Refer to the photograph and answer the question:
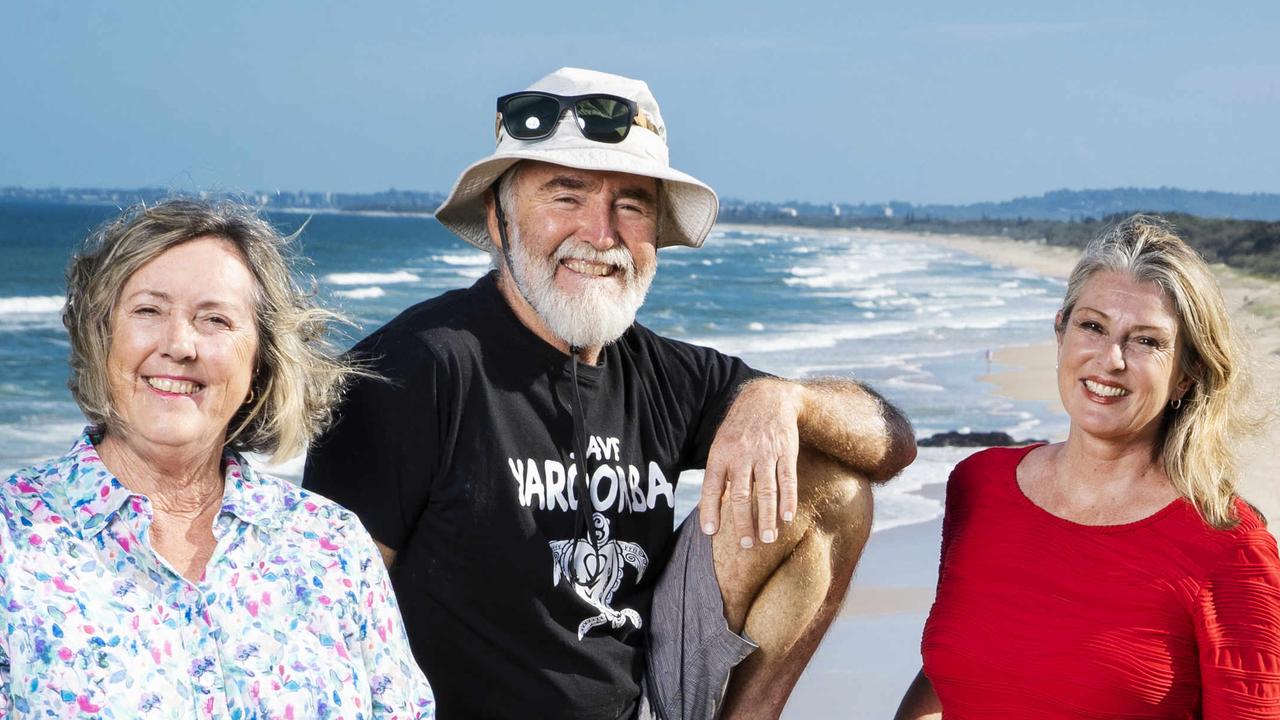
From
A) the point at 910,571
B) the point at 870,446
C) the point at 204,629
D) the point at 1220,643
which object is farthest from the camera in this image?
the point at 910,571

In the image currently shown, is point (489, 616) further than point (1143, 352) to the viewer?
Yes

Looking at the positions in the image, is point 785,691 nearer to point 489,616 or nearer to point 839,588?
point 839,588

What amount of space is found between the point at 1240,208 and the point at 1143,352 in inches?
5020

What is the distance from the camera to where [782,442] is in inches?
114

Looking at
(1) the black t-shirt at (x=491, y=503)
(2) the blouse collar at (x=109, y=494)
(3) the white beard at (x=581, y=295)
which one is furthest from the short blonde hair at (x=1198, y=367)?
(2) the blouse collar at (x=109, y=494)

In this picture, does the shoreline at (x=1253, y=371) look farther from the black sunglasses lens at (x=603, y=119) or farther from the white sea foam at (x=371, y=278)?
the white sea foam at (x=371, y=278)

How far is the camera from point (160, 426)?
87.6 inches

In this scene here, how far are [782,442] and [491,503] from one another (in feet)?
2.26

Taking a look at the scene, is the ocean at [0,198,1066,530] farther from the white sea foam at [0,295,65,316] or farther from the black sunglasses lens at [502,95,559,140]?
the black sunglasses lens at [502,95,559,140]

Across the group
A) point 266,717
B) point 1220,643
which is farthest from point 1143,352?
point 266,717

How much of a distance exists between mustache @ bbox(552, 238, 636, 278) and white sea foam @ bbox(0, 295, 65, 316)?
25693mm

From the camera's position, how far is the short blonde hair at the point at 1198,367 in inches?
98.9

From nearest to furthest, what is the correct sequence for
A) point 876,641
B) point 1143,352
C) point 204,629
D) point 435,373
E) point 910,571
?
point 204,629 < point 1143,352 < point 435,373 < point 876,641 < point 910,571

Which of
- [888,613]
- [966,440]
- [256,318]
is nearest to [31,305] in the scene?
[966,440]
